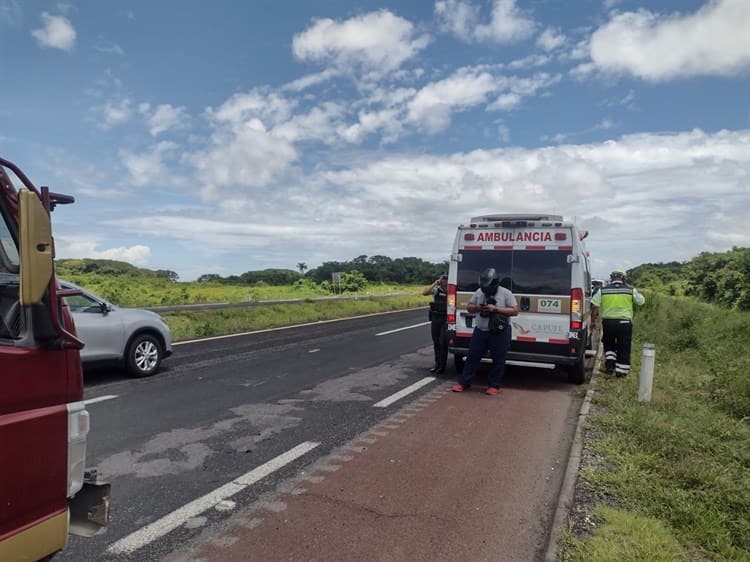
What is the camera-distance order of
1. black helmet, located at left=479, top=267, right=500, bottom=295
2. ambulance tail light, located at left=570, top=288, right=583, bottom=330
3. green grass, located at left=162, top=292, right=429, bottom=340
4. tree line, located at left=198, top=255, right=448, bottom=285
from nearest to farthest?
black helmet, located at left=479, top=267, right=500, bottom=295 → ambulance tail light, located at left=570, top=288, right=583, bottom=330 → green grass, located at left=162, top=292, right=429, bottom=340 → tree line, located at left=198, top=255, right=448, bottom=285

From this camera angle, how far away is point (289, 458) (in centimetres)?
488

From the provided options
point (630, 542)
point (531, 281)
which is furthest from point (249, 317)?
point (630, 542)

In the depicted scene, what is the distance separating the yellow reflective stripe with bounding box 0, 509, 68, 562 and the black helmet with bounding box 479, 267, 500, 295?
5962 mm

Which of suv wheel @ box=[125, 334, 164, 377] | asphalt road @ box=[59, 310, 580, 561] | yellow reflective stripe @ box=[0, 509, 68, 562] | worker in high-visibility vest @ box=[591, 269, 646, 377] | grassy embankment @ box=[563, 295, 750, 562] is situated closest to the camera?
yellow reflective stripe @ box=[0, 509, 68, 562]

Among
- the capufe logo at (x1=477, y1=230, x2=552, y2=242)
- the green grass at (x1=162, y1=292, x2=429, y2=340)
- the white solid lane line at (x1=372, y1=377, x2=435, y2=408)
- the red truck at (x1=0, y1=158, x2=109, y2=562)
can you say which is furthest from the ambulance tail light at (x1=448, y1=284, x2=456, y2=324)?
the green grass at (x1=162, y1=292, x2=429, y2=340)

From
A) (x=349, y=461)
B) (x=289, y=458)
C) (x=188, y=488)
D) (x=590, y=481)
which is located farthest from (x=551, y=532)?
(x=188, y=488)

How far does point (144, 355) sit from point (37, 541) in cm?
686

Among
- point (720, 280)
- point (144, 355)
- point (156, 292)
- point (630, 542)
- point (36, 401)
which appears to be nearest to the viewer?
point (36, 401)

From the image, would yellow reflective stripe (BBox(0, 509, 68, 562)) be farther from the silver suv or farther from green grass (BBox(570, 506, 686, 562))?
the silver suv

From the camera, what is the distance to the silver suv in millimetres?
7779

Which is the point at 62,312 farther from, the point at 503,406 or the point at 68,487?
the point at 503,406

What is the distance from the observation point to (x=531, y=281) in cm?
806

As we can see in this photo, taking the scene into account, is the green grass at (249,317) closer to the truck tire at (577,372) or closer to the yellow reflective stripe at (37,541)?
the truck tire at (577,372)

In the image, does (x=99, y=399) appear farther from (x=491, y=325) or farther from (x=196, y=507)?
(x=491, y=325)
